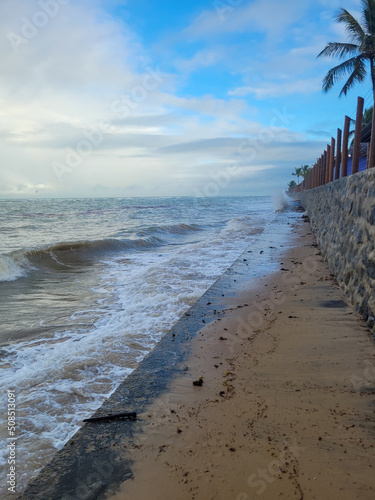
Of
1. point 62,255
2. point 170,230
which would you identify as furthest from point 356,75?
point 62,255

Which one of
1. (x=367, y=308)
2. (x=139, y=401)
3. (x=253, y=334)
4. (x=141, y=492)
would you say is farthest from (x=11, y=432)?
(x=367, y=308)

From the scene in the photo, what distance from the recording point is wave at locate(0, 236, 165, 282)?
9.23 metres

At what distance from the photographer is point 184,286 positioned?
653 cm

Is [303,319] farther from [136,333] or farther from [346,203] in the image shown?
[346,203]

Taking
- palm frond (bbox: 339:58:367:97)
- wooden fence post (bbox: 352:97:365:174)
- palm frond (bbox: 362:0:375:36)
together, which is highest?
palm frond (bbox: 362:0:375:36)

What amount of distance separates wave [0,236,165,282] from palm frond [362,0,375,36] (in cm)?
1746

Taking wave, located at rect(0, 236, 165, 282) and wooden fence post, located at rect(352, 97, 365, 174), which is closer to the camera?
wooden fence post, located at rect(352, 97, 365, 174)

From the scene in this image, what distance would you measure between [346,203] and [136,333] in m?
3.90

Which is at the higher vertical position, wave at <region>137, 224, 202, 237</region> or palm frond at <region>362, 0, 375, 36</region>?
palm frond at <region>362, 0, 375, 36</region>

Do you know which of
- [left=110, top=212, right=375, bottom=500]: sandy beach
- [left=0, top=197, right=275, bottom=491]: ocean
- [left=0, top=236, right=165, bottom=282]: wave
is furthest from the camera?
[left=0, top=236, right=165, bottom=282]: wave

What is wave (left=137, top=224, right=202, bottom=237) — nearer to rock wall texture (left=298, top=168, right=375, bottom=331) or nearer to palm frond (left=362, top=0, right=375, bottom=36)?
rock wall texture (left=298, top=168, right=375, bottom=331)

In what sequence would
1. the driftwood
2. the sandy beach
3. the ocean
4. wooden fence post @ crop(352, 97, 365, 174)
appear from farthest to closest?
wooden fence post @ crop(352, 97, 365, 174), the ocean, the driftwood, the sandy beach

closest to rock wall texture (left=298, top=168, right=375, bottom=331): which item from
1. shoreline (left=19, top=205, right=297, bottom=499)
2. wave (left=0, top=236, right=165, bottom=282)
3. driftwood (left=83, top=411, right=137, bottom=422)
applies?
shoreline (left=19, top=205, right=297, bottom=499)

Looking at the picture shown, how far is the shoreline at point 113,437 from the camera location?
180 centimetres
